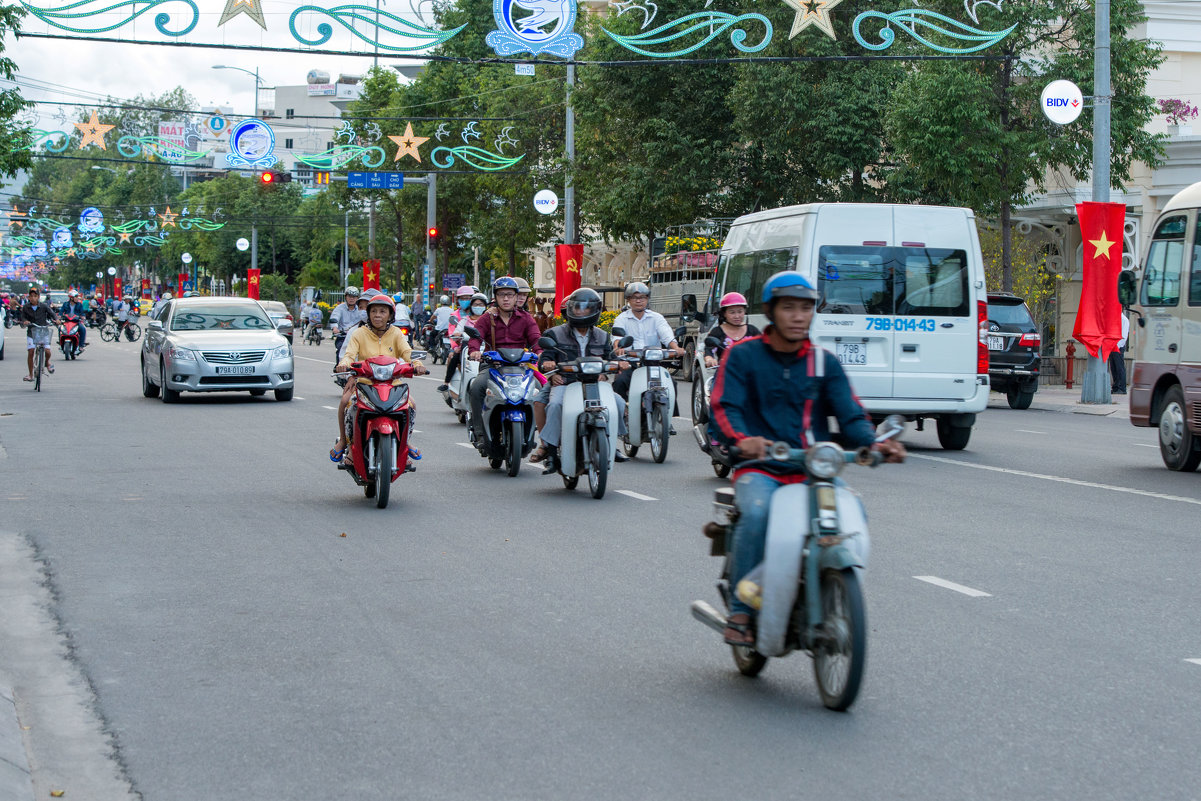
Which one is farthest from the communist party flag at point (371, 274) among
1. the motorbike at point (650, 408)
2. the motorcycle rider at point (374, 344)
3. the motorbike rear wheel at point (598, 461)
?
the motorbike rear wheel at point (598, 461)

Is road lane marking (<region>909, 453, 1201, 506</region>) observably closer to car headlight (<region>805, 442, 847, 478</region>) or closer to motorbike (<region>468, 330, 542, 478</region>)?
motorbike (<region>468, 330, 542, 478</region>)

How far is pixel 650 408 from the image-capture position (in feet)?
50.0

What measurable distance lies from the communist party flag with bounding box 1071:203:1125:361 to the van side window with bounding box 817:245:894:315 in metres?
10.4

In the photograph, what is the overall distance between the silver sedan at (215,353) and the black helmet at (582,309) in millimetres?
11468

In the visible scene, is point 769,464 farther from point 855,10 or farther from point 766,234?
point 855,10

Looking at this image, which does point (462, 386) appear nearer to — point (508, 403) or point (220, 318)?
point (508, 403)

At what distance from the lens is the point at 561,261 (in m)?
44.3

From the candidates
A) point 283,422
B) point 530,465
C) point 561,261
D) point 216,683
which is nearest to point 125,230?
point 561,261

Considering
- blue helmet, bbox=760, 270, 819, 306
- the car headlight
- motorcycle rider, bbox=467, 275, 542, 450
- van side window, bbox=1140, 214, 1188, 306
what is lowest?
the car headlight

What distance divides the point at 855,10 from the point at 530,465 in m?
22.6

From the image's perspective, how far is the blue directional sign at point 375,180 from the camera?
5434 centimetres

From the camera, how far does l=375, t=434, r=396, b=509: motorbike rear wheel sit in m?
11.5

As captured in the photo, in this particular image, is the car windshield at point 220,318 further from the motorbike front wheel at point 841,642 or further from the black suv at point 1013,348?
the motorbike front wheel at point 841,642

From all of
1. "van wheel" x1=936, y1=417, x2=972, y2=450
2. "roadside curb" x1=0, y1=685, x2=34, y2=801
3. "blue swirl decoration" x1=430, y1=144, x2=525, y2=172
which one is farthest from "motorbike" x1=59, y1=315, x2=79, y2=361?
"roadside curb" x1=0, y1=685, x2=34, y2=801
